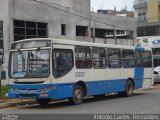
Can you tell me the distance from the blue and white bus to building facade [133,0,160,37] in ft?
143

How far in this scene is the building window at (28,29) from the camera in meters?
33.6

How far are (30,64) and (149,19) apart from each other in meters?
49.9

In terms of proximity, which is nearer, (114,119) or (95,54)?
(114,119)

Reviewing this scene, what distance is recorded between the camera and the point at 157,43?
6050 centimetres

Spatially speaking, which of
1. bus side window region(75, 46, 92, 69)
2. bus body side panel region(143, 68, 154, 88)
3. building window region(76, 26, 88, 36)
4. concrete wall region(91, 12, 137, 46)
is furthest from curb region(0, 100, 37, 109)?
concrete wall region(91, 12, 137, 46)

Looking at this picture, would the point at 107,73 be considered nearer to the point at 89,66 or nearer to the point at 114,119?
the point at 89,66

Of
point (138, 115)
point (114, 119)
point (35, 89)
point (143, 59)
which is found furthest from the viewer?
point (143, 59)

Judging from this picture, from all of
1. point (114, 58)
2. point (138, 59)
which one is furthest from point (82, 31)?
point (114, 58)

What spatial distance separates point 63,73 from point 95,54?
120 inches

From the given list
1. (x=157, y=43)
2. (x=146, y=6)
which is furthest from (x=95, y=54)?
(x=146, y=6)

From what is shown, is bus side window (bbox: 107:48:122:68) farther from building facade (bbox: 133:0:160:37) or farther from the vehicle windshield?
building facade (bbox: 133:0:160:37)

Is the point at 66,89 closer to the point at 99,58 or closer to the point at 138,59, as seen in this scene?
the point at 99,58

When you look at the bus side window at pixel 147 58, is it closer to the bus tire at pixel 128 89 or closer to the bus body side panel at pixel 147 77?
the bus body side panel at pixel 147 77

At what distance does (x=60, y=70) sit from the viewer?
19.1 metres
